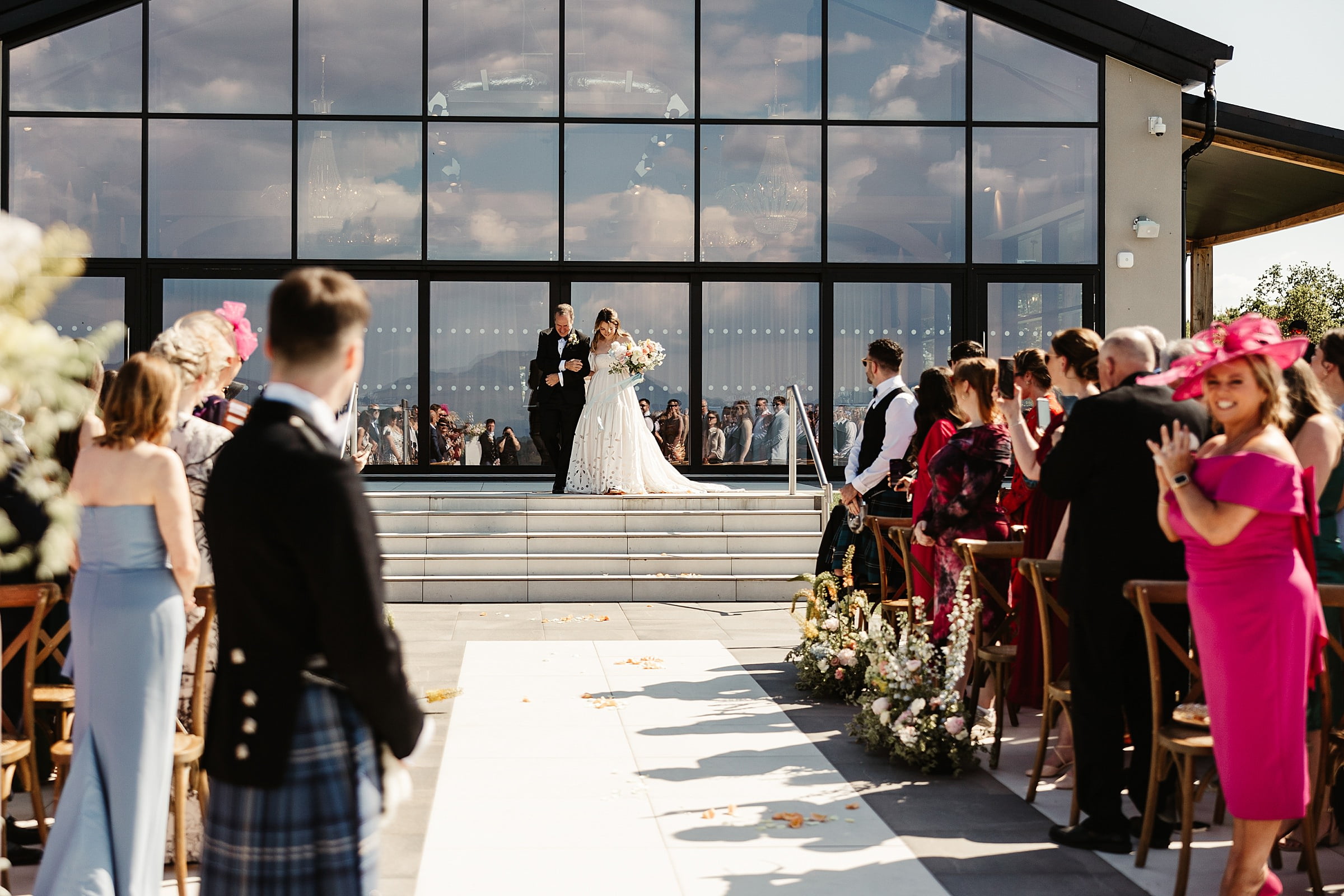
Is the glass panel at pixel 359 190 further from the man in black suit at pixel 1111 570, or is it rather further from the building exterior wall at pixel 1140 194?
the man in black suit at pixel 1111 570

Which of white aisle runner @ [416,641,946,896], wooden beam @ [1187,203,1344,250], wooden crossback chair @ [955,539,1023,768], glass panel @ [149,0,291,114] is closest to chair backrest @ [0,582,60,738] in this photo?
white aisle runner @ [416,641,946,896]

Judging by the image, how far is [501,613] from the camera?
35.1 feet

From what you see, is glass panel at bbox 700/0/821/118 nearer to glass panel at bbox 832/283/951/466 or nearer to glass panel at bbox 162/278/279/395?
glass panel at bbox 832/283/951/466

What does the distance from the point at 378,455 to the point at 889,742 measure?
11.4m

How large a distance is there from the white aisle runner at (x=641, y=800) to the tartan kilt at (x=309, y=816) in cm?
202

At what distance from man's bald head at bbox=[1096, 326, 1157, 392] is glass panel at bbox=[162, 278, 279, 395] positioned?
1261cm

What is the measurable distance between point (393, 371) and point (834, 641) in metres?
10.3

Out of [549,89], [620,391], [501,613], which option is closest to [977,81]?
[549,89]

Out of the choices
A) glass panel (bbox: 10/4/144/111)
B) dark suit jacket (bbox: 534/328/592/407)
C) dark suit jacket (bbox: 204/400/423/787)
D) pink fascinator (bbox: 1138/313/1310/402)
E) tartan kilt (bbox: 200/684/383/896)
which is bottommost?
tartan kilt (bbox: 200/684/383/896)

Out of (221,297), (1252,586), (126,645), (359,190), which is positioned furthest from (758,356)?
(126,645)

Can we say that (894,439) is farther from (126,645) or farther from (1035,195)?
(1035,195)

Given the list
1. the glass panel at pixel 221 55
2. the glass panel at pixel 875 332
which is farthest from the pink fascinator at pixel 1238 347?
the glass panel at pixel 221 55

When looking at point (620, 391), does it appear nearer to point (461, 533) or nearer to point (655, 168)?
point (461, 533)

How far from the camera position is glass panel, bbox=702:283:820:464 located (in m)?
16.3
